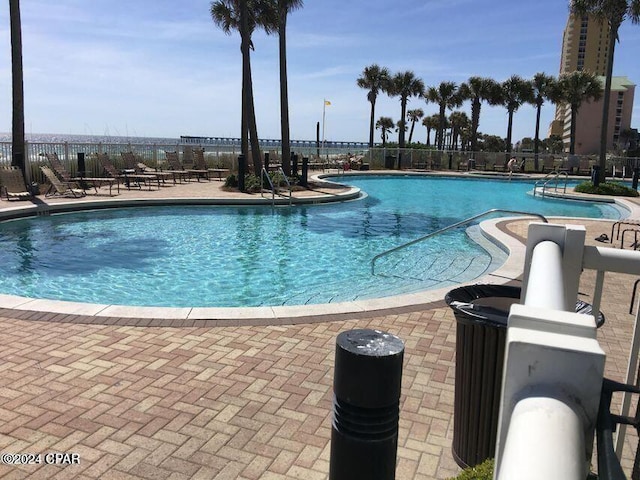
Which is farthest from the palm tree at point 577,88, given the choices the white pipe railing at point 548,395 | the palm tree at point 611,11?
the white pipe railing at point 548,395

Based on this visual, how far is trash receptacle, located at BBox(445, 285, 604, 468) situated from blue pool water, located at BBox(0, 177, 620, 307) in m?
4.51

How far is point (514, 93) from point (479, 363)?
1820 inches

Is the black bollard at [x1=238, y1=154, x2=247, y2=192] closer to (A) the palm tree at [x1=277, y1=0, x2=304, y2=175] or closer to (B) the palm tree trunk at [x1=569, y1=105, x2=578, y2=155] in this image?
(A) the palm tree at [x1=277, y1=0, x2=304, y2=175]

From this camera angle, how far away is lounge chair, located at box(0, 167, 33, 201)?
1409 cm

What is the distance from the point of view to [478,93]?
4428 cm

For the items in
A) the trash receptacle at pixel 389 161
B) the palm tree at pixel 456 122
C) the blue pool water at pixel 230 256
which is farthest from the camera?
the palm tree at pixel 456 122

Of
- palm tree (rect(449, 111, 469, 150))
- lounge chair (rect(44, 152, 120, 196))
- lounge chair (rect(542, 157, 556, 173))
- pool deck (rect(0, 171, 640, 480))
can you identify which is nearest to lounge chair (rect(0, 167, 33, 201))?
lounge chair (rect(44, 152, 120, 196))

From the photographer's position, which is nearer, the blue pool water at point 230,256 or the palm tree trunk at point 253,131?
the blue pool water at point 230,256

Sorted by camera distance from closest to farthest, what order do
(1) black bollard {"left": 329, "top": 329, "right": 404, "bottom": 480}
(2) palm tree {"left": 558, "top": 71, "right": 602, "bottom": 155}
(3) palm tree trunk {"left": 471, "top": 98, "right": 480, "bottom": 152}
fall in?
(1) black bollard {"left": 329, "top": 329, "right": 404, "bottom": 480} → (2) palm tree {"left": 558, "top": 71, "right": 602, "bottom": 155} → (3) palm tree trunk {"left": 471, "top": 98, "right": 480, "bottom": 152}

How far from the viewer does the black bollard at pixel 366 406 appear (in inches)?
82.9

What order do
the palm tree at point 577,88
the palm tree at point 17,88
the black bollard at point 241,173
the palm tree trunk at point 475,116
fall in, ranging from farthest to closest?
1. the palm tree trunk at point 475,116
2. the palm tree at point 577,88
3. the black bollard at point 241,173
4. the palm tree at point 17,88

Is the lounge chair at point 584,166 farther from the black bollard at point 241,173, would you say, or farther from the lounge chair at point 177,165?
the black bollard at point 241,173

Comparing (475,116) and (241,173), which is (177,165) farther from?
(475,116)

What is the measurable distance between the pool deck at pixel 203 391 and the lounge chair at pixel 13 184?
10244 mm
